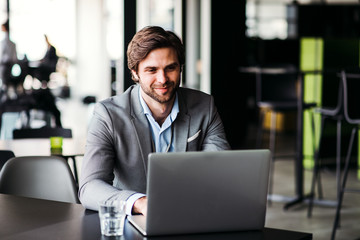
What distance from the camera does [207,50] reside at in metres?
7.83

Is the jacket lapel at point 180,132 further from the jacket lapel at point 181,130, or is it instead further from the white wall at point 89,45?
the white wall at point 89,45

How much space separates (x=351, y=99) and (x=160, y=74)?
2.37 metres

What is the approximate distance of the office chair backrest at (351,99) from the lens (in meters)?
4.21

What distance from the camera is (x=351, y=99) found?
13.8ft

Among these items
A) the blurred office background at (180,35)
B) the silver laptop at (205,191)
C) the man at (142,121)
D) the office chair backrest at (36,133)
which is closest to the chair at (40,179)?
the man at (142,121)

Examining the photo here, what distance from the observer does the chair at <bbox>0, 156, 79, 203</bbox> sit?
2.55m

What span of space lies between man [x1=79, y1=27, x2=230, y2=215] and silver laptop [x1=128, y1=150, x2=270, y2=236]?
1.89 ft

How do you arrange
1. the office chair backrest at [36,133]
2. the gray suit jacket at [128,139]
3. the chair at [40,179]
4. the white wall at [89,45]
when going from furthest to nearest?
the white wall at [89,45] < the office chair backrest at [36,133] < the chair at [40,179] < the gray suit jacket at [128,139]

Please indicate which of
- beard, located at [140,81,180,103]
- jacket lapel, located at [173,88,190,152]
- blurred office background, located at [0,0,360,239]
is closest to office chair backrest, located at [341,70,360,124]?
A: blurred office background, located at [0,0,360,239]

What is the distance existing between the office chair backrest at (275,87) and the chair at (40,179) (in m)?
3.39

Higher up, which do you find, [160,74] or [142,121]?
[160,74]

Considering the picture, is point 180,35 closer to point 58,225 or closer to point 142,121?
point 142,121

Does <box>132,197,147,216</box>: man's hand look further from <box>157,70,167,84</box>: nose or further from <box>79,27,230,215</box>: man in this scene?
<box>157,70,167,84</box>: nose

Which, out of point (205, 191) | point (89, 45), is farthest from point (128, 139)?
point (89, 45)
